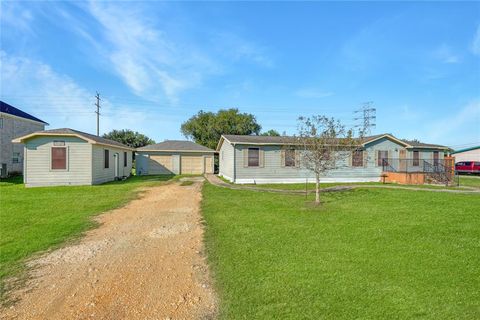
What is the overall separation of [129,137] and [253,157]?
3160cm

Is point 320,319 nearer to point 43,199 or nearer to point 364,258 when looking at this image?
point 364,258

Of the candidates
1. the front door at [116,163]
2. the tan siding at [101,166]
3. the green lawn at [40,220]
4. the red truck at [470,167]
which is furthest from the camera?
the red truck at [470,167]

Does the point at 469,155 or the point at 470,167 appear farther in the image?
the point at 469,155

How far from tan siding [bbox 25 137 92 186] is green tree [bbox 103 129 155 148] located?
91.6 feet

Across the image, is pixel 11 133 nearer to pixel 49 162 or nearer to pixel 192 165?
pixel 49 162

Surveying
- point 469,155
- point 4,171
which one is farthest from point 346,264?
point 469,155

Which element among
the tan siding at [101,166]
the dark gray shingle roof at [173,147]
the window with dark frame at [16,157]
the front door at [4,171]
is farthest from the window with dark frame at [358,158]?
the window with dark frame at [16,157]

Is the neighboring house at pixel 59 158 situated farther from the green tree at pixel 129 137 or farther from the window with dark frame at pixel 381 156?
the green tree at pixel 129 137

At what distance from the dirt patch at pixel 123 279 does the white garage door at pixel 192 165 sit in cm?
2044

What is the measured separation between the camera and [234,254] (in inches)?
200

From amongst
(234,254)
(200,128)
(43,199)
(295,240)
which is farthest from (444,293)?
(200,128)

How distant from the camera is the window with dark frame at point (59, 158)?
16.3 metres

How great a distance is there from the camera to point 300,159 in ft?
58.7

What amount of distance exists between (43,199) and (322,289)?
39.1ft
